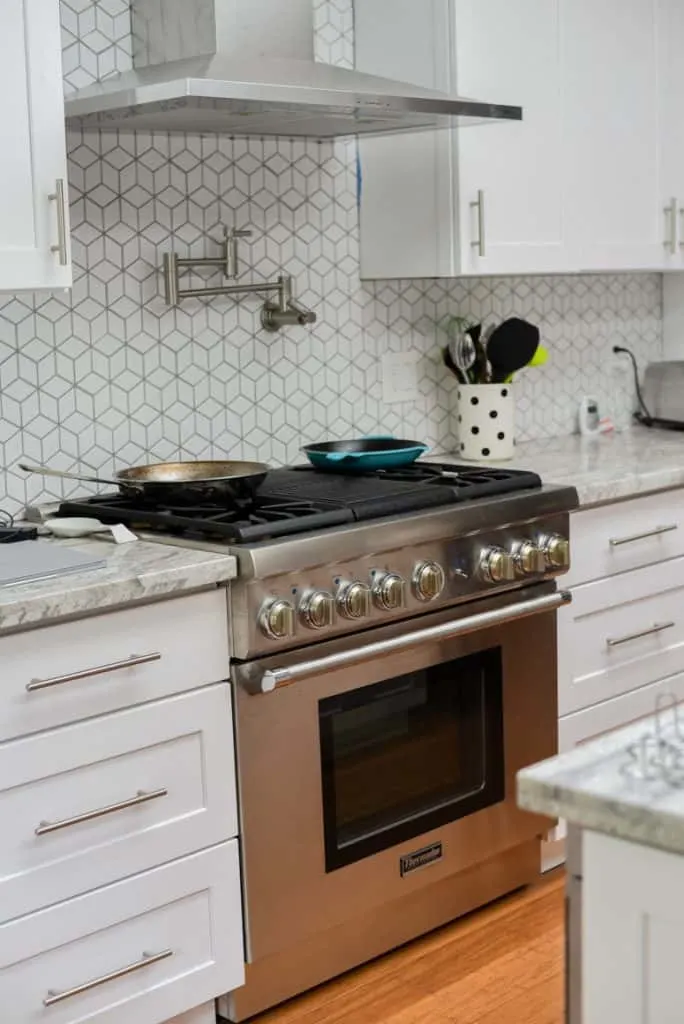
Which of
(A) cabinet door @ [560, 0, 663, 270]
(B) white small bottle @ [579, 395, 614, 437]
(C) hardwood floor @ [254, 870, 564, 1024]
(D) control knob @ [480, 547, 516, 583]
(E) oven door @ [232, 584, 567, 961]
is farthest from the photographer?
(B) white small bottle @ [579, 395, 614, 437]

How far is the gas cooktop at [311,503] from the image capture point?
2557 mm

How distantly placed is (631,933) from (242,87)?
1826 mm

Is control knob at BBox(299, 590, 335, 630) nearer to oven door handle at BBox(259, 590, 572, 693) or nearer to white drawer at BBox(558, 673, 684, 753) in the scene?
oven door handle at BBox(259, 590, 572, 693)

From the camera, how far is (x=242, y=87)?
260 cm

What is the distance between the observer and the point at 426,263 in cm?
339

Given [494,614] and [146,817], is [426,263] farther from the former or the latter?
[146,817]

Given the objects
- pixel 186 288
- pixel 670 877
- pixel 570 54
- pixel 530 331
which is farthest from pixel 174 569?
pixel 570 54

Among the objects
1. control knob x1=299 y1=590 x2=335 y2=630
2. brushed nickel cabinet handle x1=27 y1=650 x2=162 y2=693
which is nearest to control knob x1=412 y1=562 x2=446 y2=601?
control knob x1=299 y1=590 x2=335 y2=630

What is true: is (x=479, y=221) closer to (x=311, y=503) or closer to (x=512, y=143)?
(x=512, y=143)

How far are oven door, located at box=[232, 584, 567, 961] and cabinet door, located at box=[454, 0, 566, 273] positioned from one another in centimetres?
90

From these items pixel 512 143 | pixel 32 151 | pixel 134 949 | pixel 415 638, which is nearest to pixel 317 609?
pixel 415 638

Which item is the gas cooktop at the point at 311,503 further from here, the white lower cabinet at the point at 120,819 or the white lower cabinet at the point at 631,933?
the white lower cabinet at the point at 631,933

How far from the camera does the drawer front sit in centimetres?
320

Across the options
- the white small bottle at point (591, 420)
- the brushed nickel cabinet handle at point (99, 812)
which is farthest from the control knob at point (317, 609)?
the white small bottle at point (591, 420)
